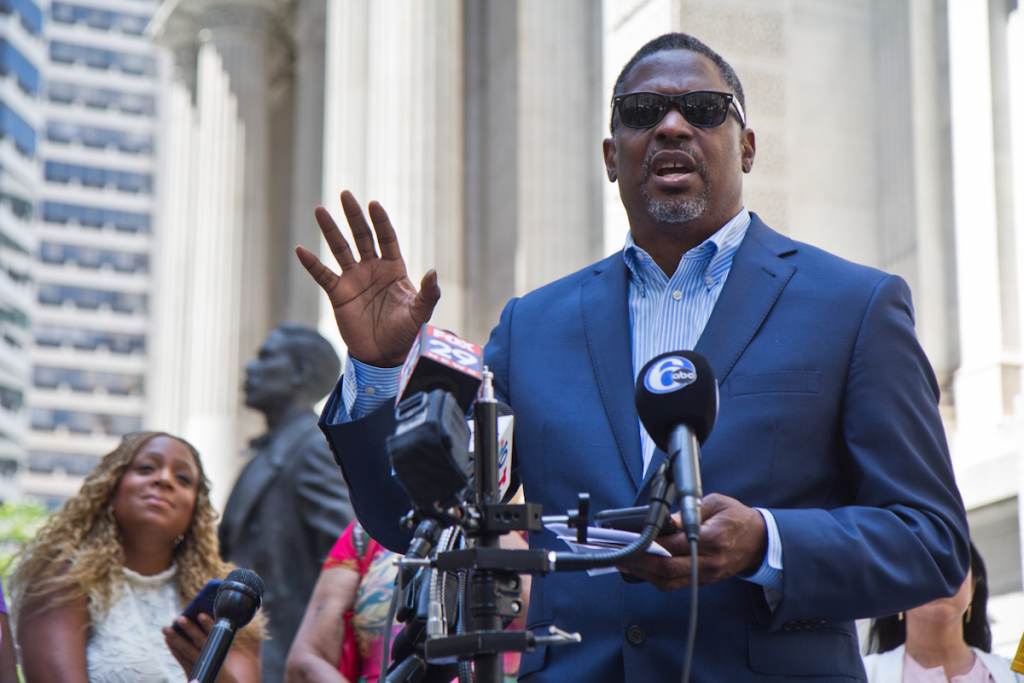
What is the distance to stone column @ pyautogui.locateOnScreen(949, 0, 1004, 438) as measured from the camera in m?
11.9

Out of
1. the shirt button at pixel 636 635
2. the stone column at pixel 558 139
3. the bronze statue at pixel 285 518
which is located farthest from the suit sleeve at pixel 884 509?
the stone column at pixel 558 139

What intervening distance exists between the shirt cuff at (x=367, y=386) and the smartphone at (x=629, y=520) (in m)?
0.79

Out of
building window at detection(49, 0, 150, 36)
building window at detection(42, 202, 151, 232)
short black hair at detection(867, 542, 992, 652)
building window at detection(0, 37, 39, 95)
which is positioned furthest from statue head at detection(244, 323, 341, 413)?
building window at detection(49, 0, 150, 36)


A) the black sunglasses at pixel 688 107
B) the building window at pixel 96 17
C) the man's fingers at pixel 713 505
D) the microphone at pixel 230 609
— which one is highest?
the building window at pixel 96 17

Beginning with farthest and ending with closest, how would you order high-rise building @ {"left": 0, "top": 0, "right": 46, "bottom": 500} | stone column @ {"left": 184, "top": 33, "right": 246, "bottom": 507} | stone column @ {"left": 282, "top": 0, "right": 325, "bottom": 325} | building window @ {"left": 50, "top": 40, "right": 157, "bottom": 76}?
1. building window @ {"left": 50, "top": 40, "right": 157, "bottom": 76}
2. high-rise building @ {"left": 0, "top": 0, "right": 46, "bottom": 500}
3. stone column @ {"left": 282, "top": 0, "right": 325, "bottom": 325}
4. stone column @ {"left": 184, "top": 33, "right": 246, "bottom": 507}

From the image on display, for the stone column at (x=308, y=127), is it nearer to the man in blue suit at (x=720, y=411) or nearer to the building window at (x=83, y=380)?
the man in blue suit at (x=720, y=411)

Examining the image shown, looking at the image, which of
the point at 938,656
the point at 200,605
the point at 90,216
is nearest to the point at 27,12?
the point at 90,216

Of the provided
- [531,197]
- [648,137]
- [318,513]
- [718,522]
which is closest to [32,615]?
[318,513]

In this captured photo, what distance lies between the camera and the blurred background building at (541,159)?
1107cm

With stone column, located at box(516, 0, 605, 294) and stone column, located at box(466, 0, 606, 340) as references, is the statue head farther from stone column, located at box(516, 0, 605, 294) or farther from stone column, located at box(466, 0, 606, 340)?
stone column, located at box(516, 0, 605, 294)

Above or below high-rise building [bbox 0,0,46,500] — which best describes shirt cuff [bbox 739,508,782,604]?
below

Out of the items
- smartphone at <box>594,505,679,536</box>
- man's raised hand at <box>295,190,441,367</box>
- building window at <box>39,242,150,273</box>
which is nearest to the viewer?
smartphone at <box>594,505,679,536</box>

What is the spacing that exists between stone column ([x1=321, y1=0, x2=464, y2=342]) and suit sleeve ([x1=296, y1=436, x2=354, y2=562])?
1077 centimetres

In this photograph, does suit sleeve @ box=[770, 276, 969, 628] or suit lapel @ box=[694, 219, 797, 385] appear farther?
suit lapel @ box=[694, 219, 797, 385]
